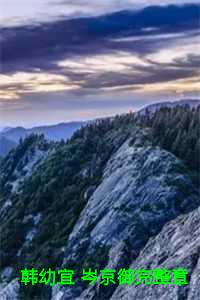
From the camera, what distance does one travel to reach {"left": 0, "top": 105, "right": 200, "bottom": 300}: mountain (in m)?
48.9

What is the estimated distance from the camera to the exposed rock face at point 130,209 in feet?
203

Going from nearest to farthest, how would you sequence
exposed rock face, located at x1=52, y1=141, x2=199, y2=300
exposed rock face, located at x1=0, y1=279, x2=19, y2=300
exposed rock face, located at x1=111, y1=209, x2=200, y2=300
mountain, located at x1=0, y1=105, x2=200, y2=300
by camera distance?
exposed rock face, located at x1=111, y1=209, x2=200, y2=300 → mountain, located at x1=0, y1=105, x2=200, y2=300 → exposed rock face, located at x1=52, y1=141, x2=199, y2=300 → exposed rock face, located at x1=0, y1=279, x2=19, y2=300

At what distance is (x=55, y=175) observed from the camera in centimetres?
11831

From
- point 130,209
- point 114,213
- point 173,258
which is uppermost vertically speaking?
point 173,258

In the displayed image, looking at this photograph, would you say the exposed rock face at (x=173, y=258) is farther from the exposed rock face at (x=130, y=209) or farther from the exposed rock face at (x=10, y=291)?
the exposed rock face at (x=10, y=291)

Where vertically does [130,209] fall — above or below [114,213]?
above

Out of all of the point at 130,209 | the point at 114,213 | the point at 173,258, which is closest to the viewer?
the point at 173,258

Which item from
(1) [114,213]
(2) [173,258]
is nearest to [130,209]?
(1) [114,213]

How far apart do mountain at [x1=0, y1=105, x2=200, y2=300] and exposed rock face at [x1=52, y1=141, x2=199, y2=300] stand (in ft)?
0.57

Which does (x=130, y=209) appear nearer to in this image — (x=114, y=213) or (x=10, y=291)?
(x=114, y=213)

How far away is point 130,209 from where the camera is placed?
226 feet

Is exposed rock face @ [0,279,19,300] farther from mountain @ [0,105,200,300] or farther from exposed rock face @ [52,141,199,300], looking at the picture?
exposed rock face @ [52,141,199,300]

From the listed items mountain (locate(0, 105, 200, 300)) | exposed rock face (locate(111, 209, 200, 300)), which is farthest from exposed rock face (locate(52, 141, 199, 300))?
exposed rock face (locate(111, 209, 200, 300))

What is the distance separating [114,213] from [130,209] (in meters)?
3.11
